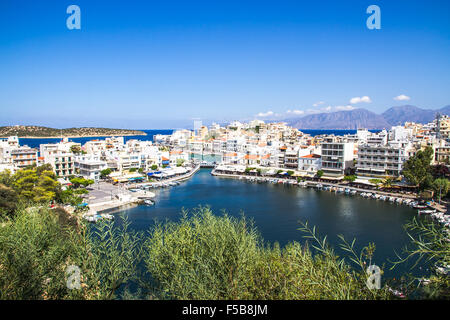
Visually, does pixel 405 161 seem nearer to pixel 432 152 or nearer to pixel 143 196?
pixel 432 152

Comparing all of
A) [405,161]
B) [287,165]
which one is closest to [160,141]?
[287,165]

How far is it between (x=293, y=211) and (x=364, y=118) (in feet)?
431

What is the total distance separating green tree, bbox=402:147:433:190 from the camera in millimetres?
13766

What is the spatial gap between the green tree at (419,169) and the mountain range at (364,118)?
76.3 meters

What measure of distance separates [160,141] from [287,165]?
25.1 m

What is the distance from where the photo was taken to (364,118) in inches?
5059

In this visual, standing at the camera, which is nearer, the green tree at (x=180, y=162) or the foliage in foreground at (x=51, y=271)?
the foliage in foreground at (x=51, y=271)

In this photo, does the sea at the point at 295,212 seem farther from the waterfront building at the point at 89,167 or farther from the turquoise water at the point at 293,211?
the waterfront building at the point at 89,167

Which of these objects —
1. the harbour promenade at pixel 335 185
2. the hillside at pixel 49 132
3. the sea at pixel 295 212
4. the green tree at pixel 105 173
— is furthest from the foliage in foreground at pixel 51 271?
the hillside at pixel 49 132

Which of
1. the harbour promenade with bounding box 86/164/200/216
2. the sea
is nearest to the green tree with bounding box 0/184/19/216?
the harbour promenade with bounding box 86/164/200/216

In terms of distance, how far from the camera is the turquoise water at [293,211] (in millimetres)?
9023

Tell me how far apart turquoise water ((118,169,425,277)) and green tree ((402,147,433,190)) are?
1939 millimetres

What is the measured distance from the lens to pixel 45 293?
3262mm

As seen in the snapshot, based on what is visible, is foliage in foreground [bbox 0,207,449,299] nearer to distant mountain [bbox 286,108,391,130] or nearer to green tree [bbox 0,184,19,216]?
green tree [bbox 0,184,19,216]
